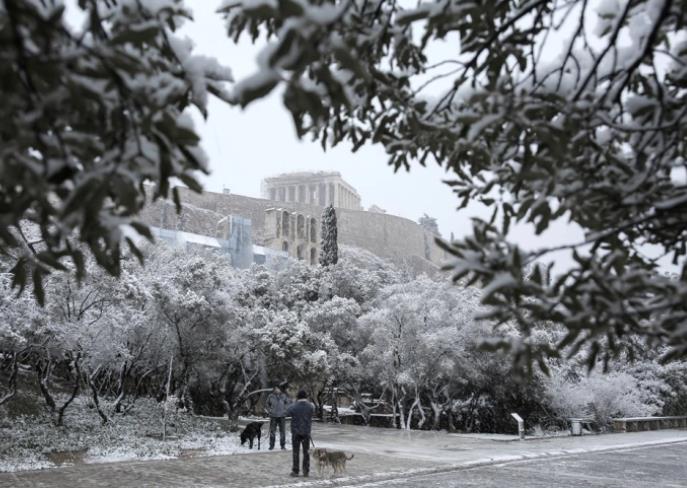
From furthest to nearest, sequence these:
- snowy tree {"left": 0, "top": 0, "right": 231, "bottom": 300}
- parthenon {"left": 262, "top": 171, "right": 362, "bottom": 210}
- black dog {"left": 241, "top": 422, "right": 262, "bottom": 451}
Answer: parthenon {"left": 262, "top": 171, "right": 362, "bottom": 210} → black dog {"left": 241, "top": 422, "right": 262, "bottom": 451} → snowy tree {"left": 0, "top": 0, "right": 231, "bottom": 300}

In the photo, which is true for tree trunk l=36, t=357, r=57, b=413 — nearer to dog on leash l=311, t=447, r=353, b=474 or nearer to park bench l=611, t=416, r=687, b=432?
dog on leash l=311, t=447, r=353, b=474

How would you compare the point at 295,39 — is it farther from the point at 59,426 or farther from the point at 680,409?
the point at 680,409

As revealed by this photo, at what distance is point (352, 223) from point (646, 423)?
68.0m

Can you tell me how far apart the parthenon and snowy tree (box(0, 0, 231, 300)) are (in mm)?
119946

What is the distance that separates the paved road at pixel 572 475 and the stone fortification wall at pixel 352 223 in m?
69.6

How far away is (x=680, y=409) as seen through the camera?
2973 cm

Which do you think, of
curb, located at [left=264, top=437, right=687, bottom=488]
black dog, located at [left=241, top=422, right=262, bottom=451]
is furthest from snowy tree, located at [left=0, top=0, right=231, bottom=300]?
black dog, located at [left=241, top=422, right=262, bottom=451]

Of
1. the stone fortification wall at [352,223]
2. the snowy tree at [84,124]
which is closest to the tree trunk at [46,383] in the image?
the snowy tree at [84,124]

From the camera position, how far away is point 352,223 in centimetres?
9119

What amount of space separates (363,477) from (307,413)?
4.37ft

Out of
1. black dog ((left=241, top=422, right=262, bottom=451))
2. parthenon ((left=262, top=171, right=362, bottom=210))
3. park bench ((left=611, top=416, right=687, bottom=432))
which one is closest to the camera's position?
black dog ((left=241, top=422, right=262, bottom=451))

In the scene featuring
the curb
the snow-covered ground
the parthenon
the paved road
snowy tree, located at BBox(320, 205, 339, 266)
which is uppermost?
the parthenon

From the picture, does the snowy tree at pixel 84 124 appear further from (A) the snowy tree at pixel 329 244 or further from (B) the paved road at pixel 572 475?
(A) the snowy tree at pixel 329 244

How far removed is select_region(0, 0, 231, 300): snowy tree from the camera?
62.2 inches
